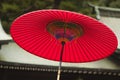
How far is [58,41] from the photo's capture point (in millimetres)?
2738

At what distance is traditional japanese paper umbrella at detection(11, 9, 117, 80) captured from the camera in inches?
103

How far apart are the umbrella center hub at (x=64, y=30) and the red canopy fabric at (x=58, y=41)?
26 millimetres

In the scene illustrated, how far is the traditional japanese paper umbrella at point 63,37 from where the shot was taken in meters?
2.61

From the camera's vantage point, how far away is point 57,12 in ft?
8.25

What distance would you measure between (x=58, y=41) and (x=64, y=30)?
107mm

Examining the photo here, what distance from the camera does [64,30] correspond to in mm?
2709

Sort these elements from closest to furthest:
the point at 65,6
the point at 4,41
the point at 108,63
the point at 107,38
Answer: the point at 107,38 → the point at 4,41 → the point at 108,63 → the point at 65,6

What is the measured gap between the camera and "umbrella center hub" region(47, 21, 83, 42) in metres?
2.66

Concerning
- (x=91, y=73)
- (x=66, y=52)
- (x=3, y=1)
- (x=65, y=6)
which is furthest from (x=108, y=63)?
(x=3, y=1)

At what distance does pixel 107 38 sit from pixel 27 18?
26.5 inches

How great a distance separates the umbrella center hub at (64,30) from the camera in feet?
8.71

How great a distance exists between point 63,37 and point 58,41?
2.4 inches

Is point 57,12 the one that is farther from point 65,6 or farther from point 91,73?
point 65,6

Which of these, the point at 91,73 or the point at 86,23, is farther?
the point at 91,73
